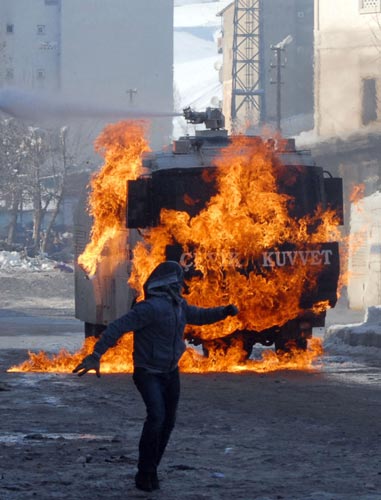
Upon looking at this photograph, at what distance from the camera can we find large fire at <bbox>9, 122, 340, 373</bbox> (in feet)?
58.3

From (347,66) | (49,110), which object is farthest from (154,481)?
(347,66)

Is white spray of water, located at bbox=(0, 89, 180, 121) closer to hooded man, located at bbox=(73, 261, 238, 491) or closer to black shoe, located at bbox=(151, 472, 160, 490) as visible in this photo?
hooded man, located at bbox=(73, 261, 238, 491)

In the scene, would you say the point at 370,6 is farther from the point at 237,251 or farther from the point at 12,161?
the point at 237,251

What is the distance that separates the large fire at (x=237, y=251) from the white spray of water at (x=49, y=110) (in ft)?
5.93

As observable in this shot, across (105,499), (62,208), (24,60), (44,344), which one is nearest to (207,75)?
(24,60)

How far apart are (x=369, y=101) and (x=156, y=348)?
59996 millimetres

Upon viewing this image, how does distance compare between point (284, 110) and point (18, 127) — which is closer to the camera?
point (18, 127)

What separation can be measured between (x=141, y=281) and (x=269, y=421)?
523 centimetres

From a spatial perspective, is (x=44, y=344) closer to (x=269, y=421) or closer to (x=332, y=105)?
(x=269, y=421)

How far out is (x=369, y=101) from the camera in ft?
223

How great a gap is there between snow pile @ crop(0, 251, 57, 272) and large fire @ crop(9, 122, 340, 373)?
112ft

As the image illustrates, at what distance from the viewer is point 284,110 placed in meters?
89.4

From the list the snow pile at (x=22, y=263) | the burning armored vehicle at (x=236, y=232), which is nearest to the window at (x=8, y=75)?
the snow pile at (x=22, y=263)

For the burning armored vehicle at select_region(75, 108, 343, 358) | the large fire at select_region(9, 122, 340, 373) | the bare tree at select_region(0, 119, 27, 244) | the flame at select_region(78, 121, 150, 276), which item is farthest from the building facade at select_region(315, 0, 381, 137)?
the large fire at select_region(9, 122, 340, 373)
